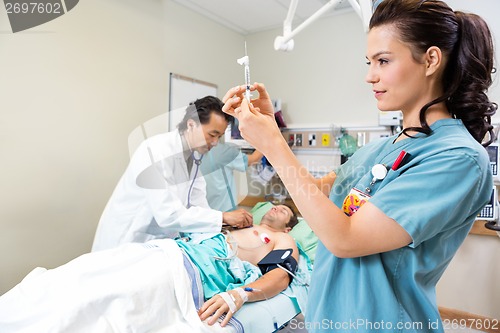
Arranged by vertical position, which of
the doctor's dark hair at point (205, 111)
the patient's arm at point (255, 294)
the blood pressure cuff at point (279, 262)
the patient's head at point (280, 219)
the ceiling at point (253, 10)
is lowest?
the patient's arm at point (255, 294)

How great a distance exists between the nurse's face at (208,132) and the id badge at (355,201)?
144 cm

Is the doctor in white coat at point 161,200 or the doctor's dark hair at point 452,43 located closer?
the doctor's dark hair at point 452,43

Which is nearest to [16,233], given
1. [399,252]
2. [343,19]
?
[399,252]

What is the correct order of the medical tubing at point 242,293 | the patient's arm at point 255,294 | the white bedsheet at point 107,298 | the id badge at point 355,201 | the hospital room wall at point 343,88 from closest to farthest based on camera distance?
the id badge at point 355,201, the white bedsheet at point 107,298, the patient's arm at point 255,294, the medical tubing at point 242,293, the hospital room wall at point 343,88

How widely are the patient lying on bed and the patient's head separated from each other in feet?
2.00

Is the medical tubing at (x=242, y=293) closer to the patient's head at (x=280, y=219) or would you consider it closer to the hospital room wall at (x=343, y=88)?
the patient's head at (x=280, y=219)

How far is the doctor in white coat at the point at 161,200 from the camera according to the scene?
1.93 meters

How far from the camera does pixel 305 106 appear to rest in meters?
3.21

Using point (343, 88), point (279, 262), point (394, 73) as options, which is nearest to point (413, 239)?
point (394, 73)

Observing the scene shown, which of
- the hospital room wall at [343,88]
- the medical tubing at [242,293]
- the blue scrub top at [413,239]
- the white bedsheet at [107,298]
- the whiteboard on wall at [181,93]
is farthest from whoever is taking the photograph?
the whiteboard on wall at [181,93]

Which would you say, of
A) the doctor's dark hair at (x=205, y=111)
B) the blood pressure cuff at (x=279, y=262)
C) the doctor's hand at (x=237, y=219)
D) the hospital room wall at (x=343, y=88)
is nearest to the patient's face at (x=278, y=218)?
the doctor's hand at (x=237, y=219)

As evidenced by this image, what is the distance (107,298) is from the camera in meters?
1.28

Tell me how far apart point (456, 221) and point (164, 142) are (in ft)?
5.40

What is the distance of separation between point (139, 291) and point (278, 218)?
1280 millimetres
